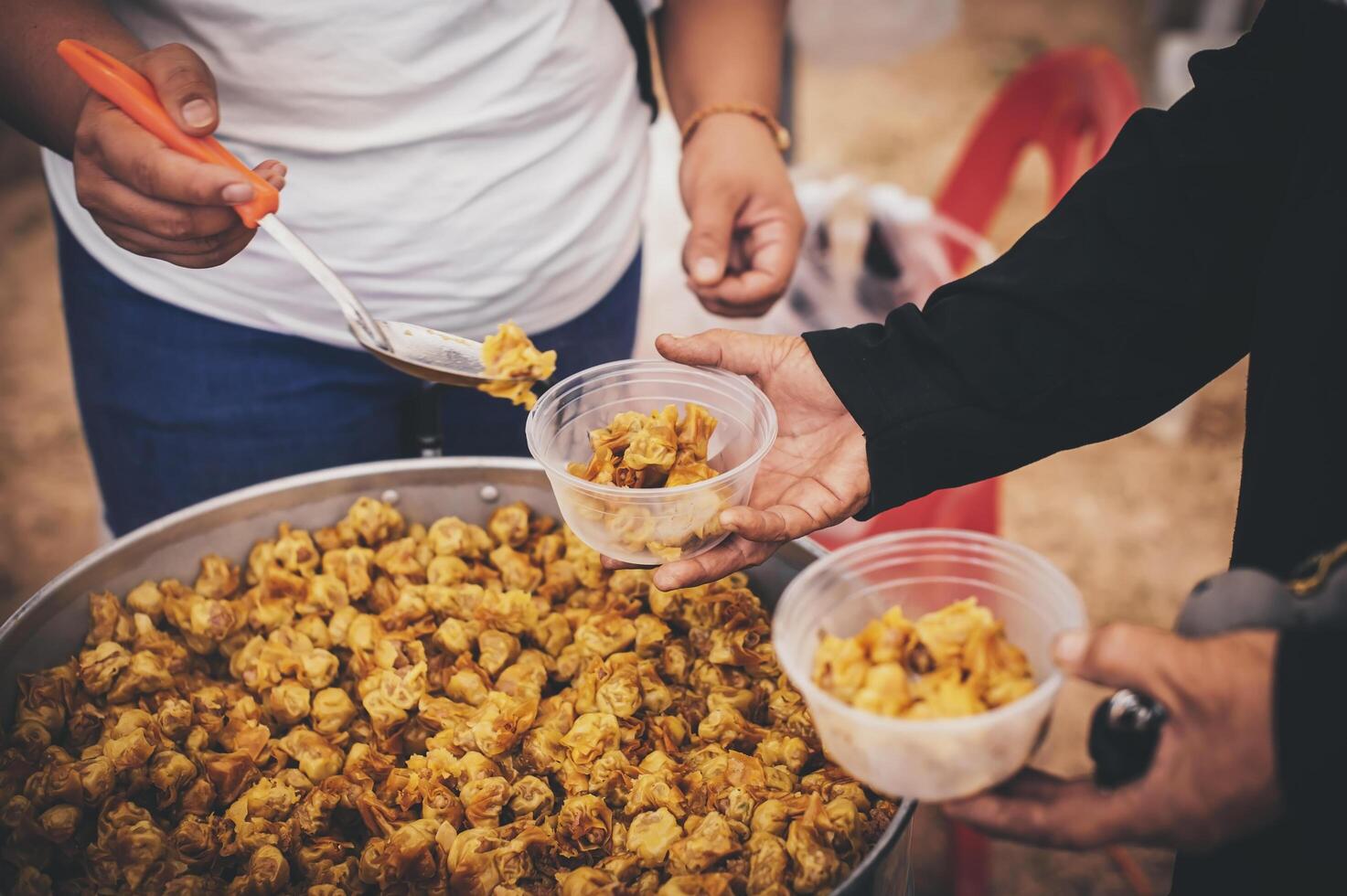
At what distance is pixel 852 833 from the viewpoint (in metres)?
1.14

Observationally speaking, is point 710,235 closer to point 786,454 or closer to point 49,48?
point 786,454

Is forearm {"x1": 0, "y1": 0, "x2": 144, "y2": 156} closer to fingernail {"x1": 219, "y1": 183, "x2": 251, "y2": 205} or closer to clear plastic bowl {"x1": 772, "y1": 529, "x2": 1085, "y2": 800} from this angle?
fingernail {"x1": 219, "y1": 183, "x2": 251, "y2": 205}

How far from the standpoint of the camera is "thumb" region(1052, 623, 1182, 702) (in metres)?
0.81

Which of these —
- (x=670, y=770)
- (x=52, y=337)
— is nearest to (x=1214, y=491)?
(x=670, y=770)

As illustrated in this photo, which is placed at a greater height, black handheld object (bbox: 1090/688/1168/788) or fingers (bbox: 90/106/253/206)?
fingers (bbox: 90/106/253/206)

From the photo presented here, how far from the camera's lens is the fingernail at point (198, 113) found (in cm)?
120

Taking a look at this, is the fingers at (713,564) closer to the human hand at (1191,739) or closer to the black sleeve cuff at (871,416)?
the black sleeve cuff at (871,416)

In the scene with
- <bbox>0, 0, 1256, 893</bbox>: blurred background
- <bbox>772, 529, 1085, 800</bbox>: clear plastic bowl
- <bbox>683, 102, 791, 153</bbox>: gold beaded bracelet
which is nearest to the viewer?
<bbox>772, 529, 1085, 800</bbox>: clear plastic bowl

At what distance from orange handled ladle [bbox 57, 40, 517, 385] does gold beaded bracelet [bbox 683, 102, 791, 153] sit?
2.56 ft

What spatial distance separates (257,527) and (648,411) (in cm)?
66

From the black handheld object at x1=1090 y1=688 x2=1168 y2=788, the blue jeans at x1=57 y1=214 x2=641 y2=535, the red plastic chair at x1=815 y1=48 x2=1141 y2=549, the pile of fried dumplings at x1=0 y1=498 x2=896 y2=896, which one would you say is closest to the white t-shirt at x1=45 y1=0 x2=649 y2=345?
the blue jeans at x1=57 y1=214 x2=641 y2=535

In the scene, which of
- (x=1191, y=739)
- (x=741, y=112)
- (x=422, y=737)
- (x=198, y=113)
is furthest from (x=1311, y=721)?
(x=741, y=112)

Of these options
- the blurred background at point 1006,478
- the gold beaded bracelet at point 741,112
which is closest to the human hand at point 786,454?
the gold beaded bracelet at point 741,112

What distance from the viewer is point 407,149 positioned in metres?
1.54
